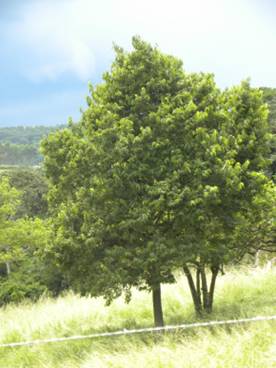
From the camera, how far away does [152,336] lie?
31.6ft

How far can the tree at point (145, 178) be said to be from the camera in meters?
8.88

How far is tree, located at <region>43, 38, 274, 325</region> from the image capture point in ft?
29.1

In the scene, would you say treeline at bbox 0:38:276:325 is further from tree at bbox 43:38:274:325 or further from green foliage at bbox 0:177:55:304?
green foliage at bbox 0:177:55:304

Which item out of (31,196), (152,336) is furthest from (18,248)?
(31,196)

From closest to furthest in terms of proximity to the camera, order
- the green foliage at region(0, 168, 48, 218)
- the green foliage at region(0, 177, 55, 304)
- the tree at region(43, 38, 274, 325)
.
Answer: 1. the tree at region(43, 38, 274, 325)
2. the green foliage at region(0, 177, 55, 304)
3. the green foliage at region(0, 168, 48, 218)

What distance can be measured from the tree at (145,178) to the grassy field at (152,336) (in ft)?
4.27

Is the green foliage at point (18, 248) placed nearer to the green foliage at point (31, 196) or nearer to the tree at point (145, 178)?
the tree at point (145, 178)

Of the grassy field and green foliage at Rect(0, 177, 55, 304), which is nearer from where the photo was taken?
the grassy field

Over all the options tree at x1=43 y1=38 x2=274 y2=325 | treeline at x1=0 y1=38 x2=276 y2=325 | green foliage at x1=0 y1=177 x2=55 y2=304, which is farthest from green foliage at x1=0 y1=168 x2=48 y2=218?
tree at x1=43 y1=38 x2=274 y2=325

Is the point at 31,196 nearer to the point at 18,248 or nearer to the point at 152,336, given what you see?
the point at 18,248

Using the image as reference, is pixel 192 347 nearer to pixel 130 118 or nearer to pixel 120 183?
pixel 120 183

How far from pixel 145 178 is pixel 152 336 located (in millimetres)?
3216

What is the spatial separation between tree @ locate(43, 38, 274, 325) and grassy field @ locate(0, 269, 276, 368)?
130 cm

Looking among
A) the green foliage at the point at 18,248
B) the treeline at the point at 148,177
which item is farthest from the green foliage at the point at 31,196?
the treeline at the point at 148,177
